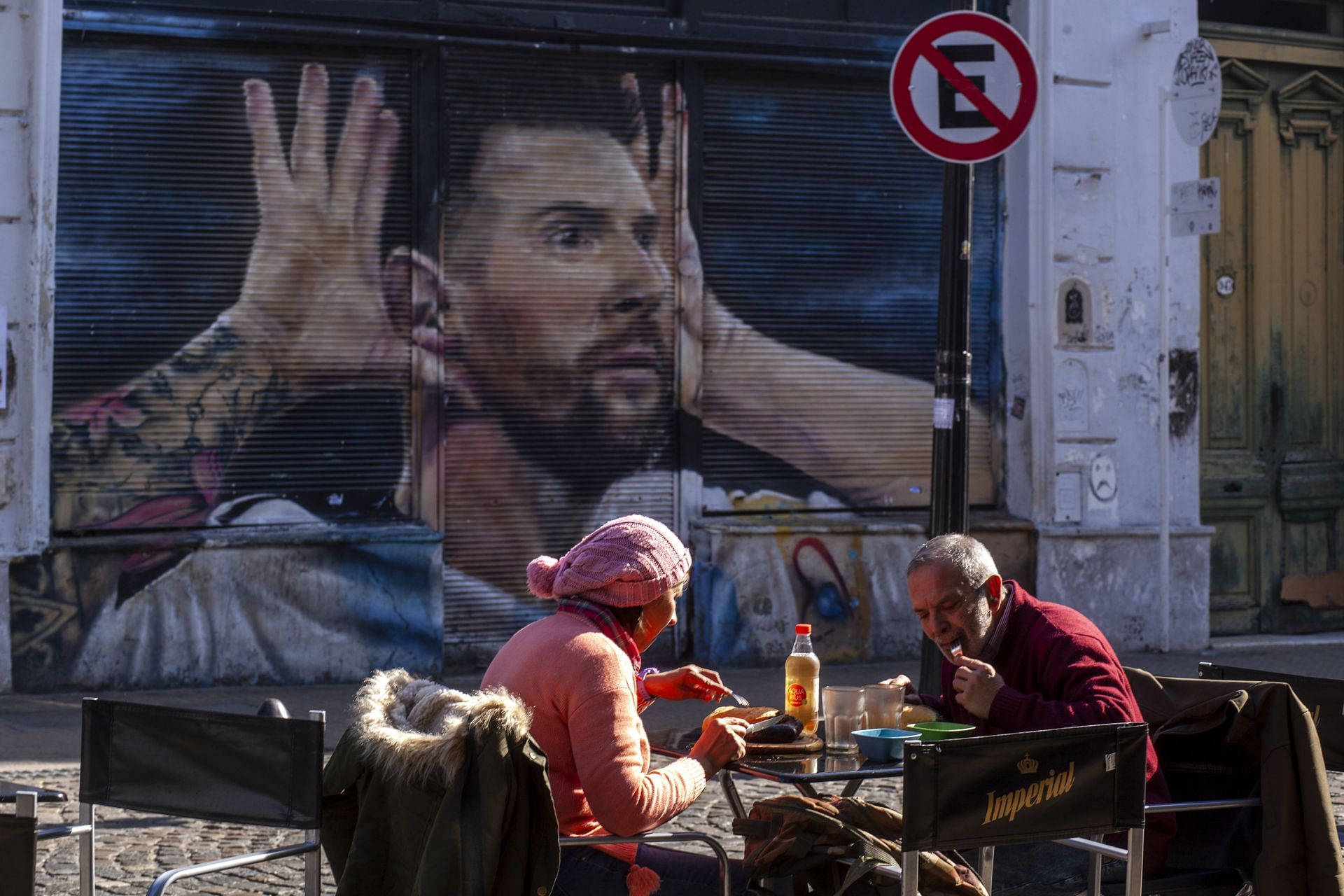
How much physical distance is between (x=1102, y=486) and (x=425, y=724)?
25.7 ft

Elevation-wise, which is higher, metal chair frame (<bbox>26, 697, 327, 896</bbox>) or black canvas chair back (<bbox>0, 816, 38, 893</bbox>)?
black canvas chair back (<bbox>0, 816, 38, 893</bbox>)

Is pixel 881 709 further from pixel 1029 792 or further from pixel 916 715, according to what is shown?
pixel 1029 792

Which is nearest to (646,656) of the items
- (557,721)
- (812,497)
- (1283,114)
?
(812,497)

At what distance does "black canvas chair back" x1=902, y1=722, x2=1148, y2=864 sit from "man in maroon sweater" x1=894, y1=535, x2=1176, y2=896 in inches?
13.8

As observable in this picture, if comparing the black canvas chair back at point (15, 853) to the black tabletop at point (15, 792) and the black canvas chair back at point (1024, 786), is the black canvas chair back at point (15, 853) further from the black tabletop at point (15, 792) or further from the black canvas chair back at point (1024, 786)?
the black canvas chair back at point (1024, 786)

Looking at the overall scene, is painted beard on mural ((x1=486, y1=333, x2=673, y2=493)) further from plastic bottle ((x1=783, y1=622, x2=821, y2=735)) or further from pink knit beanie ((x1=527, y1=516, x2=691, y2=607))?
pink knit beanie ((x1=527, y1=516, x2=691, y2=607))

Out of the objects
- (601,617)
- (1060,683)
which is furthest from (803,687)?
(601,617)

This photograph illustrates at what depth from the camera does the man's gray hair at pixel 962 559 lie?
4.18 meters

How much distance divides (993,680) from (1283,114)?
841 cm

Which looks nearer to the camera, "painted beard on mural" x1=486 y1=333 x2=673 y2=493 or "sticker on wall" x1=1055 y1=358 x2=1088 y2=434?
"painted beard on mural" x1=486 y1=333 x2=673 y2=493

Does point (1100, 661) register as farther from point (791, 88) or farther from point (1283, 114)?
point (1283, 114)

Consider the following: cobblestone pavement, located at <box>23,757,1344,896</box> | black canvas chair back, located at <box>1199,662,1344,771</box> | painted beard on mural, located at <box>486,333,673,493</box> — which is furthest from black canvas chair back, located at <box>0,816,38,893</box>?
painted beard on mural, located at <box>486,333,673,493</box>

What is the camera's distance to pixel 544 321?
377 inches

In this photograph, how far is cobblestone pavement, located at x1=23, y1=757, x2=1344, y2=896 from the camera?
5422 millimetres
